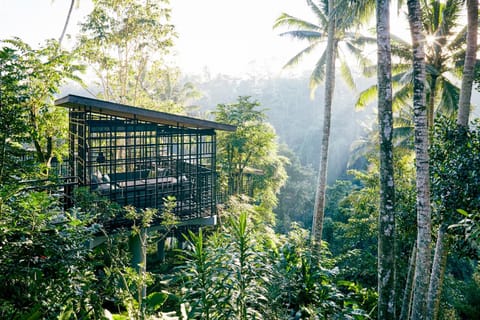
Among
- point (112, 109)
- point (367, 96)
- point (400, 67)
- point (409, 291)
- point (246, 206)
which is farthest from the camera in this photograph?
point (367, 96)

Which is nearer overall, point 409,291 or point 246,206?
point 409,291

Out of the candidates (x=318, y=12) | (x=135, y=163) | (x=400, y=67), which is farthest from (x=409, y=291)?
(x=318, y=12)

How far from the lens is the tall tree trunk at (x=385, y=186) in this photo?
15.7 ft

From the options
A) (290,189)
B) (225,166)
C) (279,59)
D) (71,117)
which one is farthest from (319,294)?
(279,59)

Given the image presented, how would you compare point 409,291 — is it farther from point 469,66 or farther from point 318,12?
point 318,12

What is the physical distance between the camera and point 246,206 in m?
9.82

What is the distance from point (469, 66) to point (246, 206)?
6.20 metres

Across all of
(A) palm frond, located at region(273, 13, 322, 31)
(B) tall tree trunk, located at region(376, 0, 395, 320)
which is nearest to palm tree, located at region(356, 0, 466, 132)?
(A) palm frond, located at region(273, 13, 322, 31)

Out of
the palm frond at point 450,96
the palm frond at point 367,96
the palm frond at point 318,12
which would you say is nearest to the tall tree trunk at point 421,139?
the palm frond at point 450,96

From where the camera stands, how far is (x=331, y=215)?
23750 millimetres

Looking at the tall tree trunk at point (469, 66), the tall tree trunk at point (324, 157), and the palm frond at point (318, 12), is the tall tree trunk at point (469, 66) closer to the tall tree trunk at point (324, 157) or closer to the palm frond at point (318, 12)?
the tall tree trunk at point (324, 157)

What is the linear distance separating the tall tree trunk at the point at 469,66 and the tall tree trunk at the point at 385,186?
2.15 metres

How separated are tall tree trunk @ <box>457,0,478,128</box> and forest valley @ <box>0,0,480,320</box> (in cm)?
2

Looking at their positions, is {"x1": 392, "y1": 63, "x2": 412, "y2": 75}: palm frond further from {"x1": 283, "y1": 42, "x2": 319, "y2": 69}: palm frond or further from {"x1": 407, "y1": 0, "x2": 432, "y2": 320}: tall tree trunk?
{"x1": 407, "y1": 0, "x2": 432, "y2": 320}: tall tree trunk
